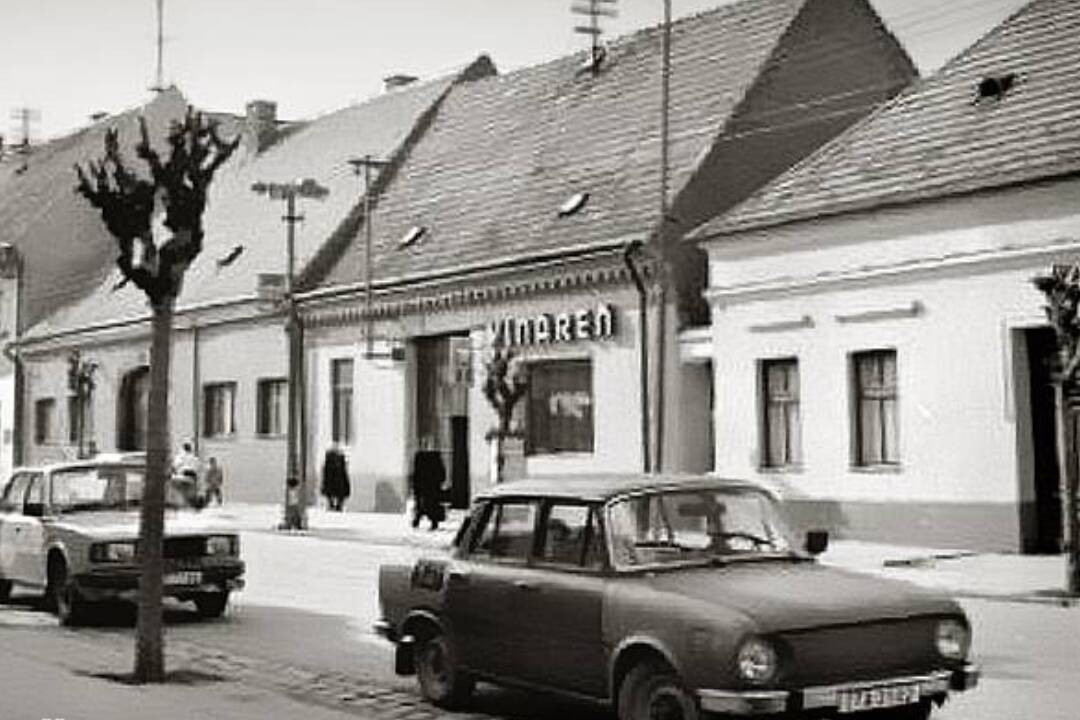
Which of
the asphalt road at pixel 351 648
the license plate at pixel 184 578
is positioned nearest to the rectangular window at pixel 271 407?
Answer: the asphalt road at pixel 351 648

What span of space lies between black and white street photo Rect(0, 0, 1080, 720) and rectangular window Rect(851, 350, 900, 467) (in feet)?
0.17

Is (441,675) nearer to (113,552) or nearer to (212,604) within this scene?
(113,552)

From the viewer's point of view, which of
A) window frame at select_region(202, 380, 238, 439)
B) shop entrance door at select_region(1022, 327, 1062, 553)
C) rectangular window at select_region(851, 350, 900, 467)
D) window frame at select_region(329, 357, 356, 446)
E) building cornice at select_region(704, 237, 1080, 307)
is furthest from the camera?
window frame at select_region(202, 380, 238, 439)

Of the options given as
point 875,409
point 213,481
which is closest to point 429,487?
point 875,409

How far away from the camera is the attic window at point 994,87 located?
23.5 meters

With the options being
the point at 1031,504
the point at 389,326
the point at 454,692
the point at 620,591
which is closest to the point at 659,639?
the point at 620,591

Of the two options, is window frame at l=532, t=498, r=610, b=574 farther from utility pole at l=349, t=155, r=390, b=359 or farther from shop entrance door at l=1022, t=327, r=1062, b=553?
utility pole at l=349, t=155, r=390, b=359

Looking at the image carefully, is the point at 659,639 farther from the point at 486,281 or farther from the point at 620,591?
the point at 486,281

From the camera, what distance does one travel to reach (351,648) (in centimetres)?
1303

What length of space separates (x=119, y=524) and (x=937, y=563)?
35.3ft

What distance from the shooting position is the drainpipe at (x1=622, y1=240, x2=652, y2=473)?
27.8 metres

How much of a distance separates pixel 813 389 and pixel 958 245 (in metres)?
3.59

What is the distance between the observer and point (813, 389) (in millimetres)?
24562

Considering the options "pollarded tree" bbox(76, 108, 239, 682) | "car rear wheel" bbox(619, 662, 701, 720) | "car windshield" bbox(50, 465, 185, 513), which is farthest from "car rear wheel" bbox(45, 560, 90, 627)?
"car rear wheel" bbox(619, 662, 701, 720)
